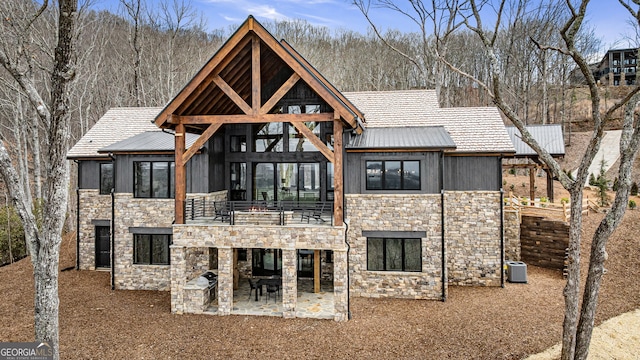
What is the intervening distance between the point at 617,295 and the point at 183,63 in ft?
94.6

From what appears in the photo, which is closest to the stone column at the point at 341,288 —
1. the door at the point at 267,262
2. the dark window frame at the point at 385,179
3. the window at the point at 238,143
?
the dark window frame at the point at 385,179

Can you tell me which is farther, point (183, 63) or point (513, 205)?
point (183, 63)

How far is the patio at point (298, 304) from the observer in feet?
36.1

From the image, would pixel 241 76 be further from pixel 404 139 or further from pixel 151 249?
pixel 151 249

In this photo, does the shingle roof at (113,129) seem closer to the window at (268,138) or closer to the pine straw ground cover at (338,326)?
the pine straw ground cover at (338,326)

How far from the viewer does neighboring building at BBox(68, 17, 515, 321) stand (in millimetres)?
10953

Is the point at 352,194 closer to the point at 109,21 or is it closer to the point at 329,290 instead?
the point at 329,290

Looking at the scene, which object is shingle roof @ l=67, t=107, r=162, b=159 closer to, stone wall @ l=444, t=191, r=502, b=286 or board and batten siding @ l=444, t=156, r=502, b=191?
board and batten siding @ l=444, t=156, r=502, b=191

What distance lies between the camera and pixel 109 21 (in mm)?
23062

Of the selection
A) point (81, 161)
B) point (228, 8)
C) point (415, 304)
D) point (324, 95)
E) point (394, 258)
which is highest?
point (228, 8)

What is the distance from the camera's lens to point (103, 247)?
16.0m

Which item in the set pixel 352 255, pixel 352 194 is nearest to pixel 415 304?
pixel 352 255

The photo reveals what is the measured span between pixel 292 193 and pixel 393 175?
158 inches

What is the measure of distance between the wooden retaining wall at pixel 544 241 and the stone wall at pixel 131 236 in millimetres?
15531
